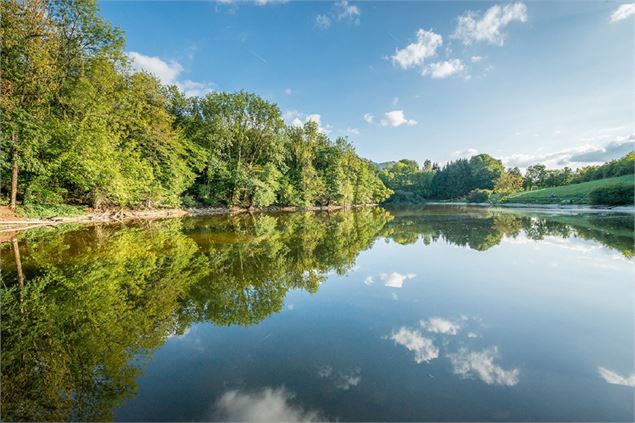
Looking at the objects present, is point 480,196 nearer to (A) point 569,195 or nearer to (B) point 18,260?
(A) point 569,195

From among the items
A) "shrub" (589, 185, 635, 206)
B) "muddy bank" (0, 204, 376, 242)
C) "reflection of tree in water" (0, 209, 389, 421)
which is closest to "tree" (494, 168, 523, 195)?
"shrub" (589, 185, 635, 206)

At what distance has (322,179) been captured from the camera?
4888cm

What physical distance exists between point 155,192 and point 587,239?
32.7m

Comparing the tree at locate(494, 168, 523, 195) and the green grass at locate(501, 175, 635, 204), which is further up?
the tree at locate(494, 168, 523, 195)

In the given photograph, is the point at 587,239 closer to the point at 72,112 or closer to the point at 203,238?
the point at 203,238

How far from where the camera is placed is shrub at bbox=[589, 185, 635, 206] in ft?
98.7

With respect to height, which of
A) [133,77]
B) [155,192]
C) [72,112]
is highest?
[133,77]

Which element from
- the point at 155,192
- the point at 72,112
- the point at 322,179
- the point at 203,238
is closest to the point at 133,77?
the point at 72,112

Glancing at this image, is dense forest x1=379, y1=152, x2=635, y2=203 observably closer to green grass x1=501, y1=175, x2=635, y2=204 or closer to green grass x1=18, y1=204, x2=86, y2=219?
green grass x1=501, y1=175, x2=635, y2=204

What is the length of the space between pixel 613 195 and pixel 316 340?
144ft

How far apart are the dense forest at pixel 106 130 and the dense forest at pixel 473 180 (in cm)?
5211

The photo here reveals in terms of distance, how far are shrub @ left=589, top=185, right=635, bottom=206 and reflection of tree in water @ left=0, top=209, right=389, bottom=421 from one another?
3662 cm

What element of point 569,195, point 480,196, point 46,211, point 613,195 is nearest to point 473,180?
point 480,196

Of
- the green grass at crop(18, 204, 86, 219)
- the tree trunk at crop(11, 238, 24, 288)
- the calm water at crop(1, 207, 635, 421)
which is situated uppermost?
the green grass at crop(18, 204, 86, 219)
